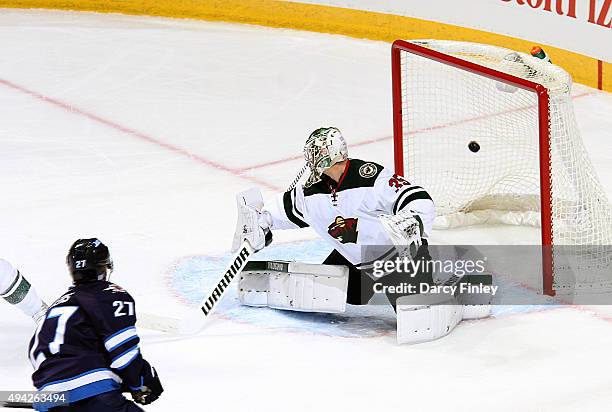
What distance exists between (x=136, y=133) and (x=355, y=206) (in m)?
2.41

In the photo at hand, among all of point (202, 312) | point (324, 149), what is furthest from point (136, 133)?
point (324, 149)

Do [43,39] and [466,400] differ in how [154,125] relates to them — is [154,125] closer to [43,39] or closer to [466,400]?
[43,39]

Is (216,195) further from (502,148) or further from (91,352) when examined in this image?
(91,352)

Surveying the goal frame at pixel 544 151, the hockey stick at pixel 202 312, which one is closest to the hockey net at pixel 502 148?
the goal frame at pixel 544 151

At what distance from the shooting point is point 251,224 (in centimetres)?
427

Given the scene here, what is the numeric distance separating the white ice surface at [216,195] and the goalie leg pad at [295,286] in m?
0.06

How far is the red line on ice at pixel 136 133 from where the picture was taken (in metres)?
5.80

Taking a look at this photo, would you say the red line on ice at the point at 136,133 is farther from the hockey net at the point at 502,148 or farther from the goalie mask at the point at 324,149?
the goalie mask at the point at 324,149

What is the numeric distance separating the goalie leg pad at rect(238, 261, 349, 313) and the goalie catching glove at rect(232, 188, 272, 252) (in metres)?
0.08

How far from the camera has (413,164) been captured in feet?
18.3

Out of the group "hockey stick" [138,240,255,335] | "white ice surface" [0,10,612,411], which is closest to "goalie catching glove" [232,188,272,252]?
"hockey stick" [138,240,255,335]

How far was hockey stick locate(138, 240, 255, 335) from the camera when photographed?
13.6 feet

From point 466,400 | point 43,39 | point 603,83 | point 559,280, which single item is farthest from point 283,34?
point 466,400

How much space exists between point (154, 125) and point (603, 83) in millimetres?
2307
